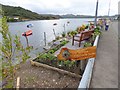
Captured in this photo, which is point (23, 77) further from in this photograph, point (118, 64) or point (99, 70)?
point (118, 64)

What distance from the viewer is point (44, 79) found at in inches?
222

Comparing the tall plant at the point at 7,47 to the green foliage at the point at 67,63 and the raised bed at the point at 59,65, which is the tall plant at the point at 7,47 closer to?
the raised bed at the point at 59,65

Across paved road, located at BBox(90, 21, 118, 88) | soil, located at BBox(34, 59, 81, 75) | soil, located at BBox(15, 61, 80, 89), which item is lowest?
soil, located at BBox(15, 61, 80, 89)

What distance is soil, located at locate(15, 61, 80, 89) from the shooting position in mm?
5242

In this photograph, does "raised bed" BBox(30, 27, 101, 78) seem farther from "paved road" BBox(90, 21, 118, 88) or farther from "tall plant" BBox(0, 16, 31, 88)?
"tall plant" BBox(0, 16, 31, 88)

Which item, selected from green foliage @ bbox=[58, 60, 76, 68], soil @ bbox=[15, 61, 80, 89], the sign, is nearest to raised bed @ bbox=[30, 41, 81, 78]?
green foliage @ bbox=[58, 60, 76, 68]

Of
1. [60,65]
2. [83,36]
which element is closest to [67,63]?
[60,65]

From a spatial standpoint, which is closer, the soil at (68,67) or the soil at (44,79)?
the soil at (44,79)

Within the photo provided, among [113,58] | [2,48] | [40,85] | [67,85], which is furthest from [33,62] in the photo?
[113,58]

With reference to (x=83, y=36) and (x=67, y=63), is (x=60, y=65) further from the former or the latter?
(x=83, y=36)

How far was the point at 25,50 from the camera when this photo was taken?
13.5ft

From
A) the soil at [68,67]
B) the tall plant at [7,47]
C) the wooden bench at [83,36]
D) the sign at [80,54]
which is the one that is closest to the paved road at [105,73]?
the sign at [80,54]

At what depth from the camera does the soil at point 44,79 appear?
5242 millimetres

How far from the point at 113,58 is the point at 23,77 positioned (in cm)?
401
